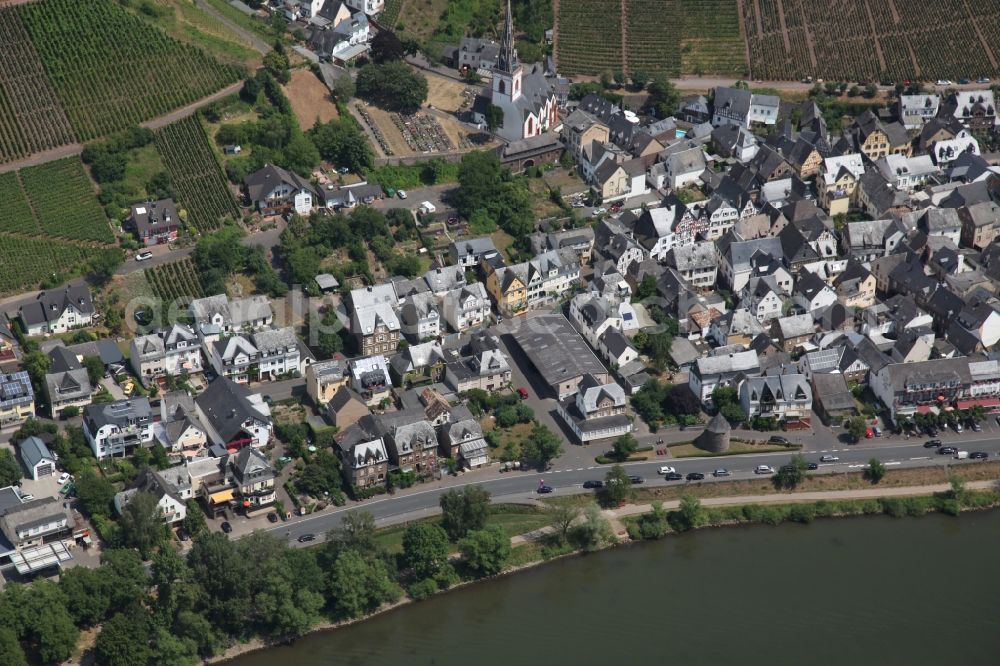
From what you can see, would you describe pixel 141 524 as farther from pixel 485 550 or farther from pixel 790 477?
pixel 790 477

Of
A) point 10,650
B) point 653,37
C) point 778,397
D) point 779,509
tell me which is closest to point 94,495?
point 10,650

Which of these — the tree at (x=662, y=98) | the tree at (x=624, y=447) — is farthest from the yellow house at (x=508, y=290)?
the tree at (x=662, y=98)

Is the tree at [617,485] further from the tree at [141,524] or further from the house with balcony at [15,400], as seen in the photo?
the house with balcony at [15,400]

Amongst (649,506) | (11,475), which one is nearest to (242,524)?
(11,475)

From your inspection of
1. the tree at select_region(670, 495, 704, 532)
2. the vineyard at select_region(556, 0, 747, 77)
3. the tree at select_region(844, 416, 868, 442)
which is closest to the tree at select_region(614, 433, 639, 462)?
the tree at select_region(670, 495, 704, 532)

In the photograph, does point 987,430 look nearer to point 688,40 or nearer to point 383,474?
point 383,474
